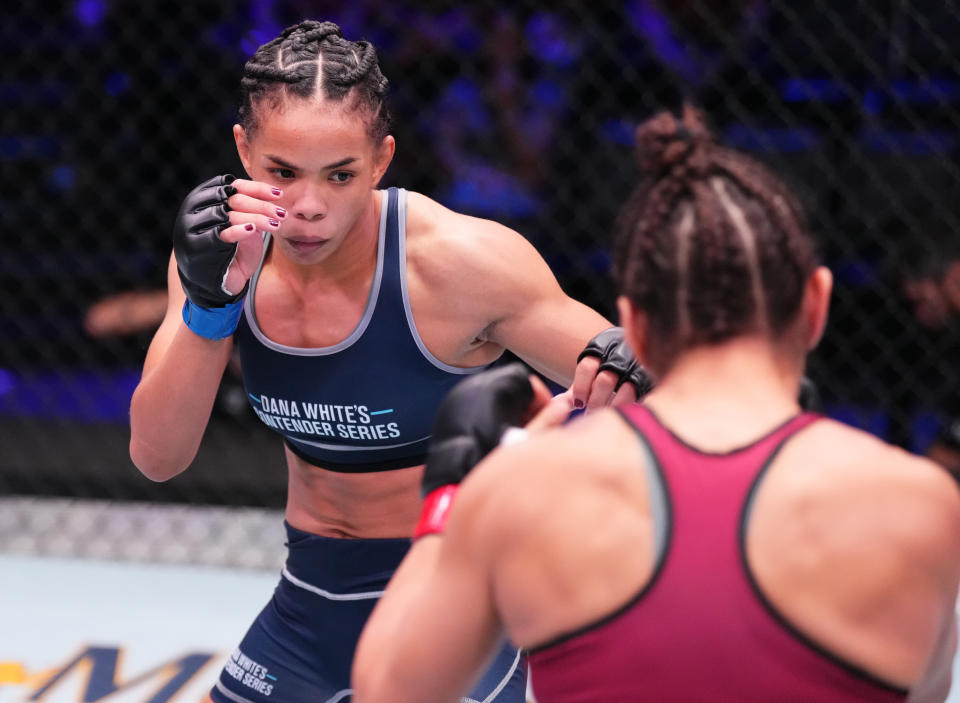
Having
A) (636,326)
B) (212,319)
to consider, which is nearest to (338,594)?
(212,319)

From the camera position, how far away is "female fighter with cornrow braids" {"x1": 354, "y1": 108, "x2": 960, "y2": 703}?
73 centimetres

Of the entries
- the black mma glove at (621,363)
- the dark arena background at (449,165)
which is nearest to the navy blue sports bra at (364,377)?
the black mma glove at (621,363)

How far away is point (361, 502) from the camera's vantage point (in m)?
1.51

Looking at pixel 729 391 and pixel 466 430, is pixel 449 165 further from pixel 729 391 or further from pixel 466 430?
pixel 729 391

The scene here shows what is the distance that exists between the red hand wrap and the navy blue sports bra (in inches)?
22.9

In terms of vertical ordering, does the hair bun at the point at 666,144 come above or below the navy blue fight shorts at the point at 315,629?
above

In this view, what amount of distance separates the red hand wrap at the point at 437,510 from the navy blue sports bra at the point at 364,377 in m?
0.58

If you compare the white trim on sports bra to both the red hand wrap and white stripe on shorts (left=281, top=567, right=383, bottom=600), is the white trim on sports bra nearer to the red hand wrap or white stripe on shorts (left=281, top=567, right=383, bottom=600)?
white stripe on shorts (left=281, top=567, right=383, bottom=600)

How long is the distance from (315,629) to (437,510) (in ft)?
2.24

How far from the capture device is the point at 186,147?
3082 millimetres

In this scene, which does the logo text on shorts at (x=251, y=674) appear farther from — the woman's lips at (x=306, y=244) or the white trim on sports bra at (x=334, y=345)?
the woman's lips at (x=306, y=244)

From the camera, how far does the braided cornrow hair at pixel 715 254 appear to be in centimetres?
78

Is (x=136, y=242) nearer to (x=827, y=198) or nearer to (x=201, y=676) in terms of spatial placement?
(x=201, y=676)

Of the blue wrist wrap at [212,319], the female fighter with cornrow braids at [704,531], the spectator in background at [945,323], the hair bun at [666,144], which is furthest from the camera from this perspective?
the spectator in background at [945,323]
